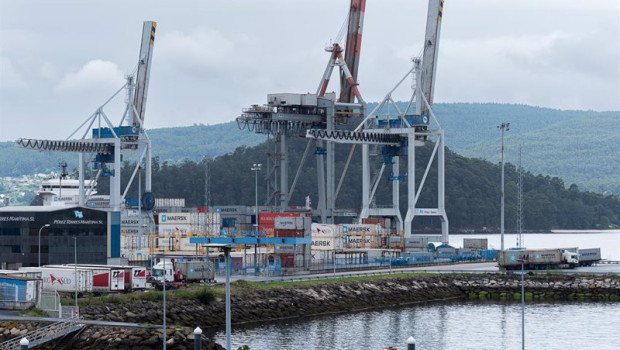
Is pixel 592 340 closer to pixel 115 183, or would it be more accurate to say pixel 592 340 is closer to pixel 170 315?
pixel 170 315

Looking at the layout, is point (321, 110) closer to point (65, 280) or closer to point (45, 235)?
point (45, 235)

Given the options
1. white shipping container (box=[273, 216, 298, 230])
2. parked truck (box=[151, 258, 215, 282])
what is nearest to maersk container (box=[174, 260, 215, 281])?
parked truck (box=[151, 258, 215, 282])

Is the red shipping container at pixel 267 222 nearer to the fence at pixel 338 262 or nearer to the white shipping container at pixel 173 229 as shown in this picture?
the fence at pixel 338 262

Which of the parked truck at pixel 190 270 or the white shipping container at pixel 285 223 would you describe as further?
the white shipping container at pixel 285 223

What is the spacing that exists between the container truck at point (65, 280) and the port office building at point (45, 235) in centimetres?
1254

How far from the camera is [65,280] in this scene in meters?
75.6

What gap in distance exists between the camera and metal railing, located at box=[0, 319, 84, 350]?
5944 centimetres

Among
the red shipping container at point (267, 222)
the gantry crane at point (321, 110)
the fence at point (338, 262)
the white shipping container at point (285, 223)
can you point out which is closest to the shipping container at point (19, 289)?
the fence at point (338, 262)

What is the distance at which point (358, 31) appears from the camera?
142m

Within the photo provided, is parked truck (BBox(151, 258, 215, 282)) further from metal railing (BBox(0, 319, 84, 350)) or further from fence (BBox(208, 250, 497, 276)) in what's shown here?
metal railing (BBox(0, 319, 84, 350))

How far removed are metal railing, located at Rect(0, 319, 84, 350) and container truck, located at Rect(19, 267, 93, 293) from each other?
12.3 metres

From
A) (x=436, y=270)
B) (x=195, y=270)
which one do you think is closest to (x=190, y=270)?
(x=195, y=270)

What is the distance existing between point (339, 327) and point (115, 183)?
6914cm

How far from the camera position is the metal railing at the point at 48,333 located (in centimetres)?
5944
